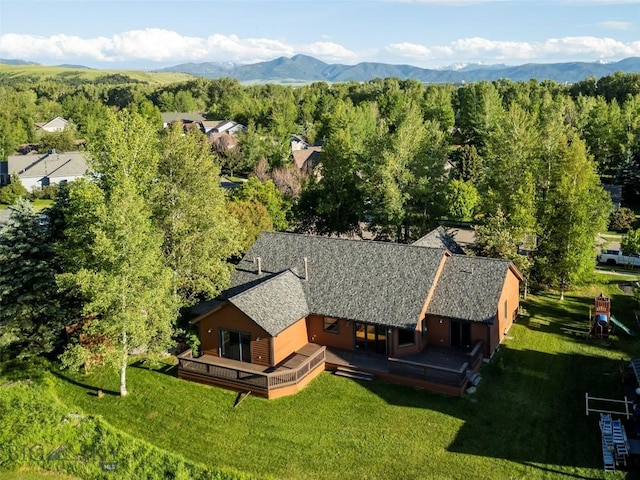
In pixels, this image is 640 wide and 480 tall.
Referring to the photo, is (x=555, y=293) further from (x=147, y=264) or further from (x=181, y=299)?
(x=147, y=264)

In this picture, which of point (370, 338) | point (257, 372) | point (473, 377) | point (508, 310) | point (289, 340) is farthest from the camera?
point (508, 310)

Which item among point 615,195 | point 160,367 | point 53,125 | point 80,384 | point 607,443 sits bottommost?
point 80,384

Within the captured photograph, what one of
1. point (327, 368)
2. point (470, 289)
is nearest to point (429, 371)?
point (327, 368)

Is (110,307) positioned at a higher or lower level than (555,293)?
higher

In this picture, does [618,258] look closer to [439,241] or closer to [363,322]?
[439,241]

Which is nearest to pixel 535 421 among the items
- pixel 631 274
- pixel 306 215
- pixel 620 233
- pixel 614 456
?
pixel 614 456

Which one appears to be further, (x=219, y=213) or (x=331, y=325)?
(x=219, y=213)

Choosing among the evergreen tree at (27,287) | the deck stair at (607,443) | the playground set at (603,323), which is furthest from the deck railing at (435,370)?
the evergreen tree at (27,287)

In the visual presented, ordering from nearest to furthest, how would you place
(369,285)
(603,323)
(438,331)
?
(438,331) → (369,285) → (603,323)
